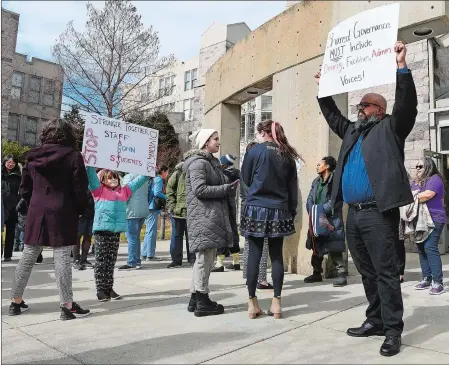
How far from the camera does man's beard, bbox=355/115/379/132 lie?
336cm

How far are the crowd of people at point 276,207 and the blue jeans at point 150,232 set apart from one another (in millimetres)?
3003

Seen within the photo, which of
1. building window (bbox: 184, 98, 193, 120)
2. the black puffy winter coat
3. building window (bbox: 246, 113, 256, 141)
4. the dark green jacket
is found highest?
building window (bbox: 184, 98, 193, 120)

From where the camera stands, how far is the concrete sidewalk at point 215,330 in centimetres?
298

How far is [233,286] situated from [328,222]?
1.50m

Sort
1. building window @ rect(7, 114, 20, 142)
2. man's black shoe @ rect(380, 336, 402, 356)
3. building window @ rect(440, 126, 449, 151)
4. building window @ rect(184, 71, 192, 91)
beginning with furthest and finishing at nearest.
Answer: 1. building window @ rect(184, 71, 192, 91)
2. building window @ rect(7, 114, 20, 142)
3. building window @ rect(440, 126, 449, 151)
4. man's black shoe @ rect(380, 336, 402, 356)

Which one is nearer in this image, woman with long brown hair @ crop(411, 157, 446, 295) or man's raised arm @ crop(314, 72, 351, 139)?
man's raised arm @ crop(314, 72, 351, 139)

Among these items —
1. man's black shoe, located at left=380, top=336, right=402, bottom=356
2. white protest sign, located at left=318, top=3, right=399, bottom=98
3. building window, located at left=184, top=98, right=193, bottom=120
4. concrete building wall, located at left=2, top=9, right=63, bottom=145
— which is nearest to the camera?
man's black shoe, located at left=380, top=336, right=402, bottom=356

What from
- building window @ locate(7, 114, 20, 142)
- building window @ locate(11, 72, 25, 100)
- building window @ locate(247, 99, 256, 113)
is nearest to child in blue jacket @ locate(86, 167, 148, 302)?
building window @ locate(247, 99, 256, 113)

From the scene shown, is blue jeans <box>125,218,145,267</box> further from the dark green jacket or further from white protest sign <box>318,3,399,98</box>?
white protest sign <box>318,3,399,98</box>

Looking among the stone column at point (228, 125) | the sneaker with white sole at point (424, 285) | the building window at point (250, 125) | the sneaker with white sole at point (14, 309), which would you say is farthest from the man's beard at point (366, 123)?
the building window at point (250, 125)

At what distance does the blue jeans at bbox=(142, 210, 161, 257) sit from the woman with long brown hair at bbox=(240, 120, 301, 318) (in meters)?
4.51

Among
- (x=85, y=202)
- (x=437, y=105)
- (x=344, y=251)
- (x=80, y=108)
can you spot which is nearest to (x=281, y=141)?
(x=85, y=202)

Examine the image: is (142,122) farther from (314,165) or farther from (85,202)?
(85,202)

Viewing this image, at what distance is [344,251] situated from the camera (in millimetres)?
5738
